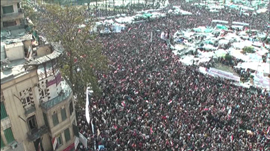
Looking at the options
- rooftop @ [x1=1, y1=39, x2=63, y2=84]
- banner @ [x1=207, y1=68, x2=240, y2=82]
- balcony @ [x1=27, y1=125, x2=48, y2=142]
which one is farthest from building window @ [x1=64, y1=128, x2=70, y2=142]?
banner @ [x1=207, y1=68, x2=240, y2=82]

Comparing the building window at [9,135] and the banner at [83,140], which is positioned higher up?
the building window at [9,135]

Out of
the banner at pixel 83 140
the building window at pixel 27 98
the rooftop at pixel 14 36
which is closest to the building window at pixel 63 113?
the building window at pixel 27 98

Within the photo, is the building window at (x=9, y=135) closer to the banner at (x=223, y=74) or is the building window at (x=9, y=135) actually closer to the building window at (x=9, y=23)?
the building window at (x=9, y=23)

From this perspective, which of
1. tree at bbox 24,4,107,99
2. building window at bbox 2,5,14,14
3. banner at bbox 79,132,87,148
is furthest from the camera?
tree at bbox 24,4,107,99

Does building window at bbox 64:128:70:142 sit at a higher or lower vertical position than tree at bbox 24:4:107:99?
lower

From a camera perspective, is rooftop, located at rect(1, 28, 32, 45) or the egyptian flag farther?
rooftop, located at rect(1, 28, 32, 45)

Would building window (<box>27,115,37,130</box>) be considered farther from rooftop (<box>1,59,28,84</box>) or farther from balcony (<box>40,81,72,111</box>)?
rooftop (<box>1,59,28,84</box>)

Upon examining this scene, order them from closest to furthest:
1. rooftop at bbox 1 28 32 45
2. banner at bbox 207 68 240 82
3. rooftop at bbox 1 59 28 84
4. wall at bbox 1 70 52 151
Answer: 1. rooftop at bbox 1 59 28 84
2. wall at bbox 1 70 52 151
3. rooftop at bbox 1 28 32 45
4. banner at bbox 207 68 240 82

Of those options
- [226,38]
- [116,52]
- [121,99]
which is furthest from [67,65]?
[226,38]
